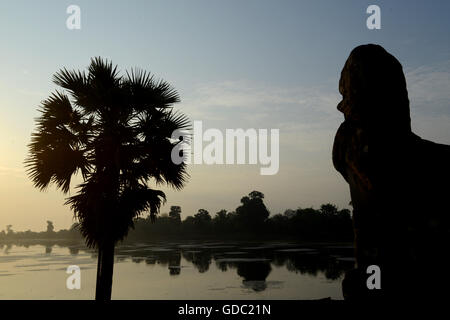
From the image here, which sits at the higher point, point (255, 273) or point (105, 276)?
point (105, 276)

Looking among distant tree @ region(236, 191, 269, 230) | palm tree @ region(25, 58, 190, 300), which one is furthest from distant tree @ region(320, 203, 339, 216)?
palm tree @ region(25, 58, 190, 300)

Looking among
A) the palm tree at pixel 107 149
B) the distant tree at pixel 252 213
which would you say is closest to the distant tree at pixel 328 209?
the distant tree at pixel 252 213

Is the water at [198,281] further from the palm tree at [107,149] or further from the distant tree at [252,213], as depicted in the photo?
the distant tree at [252,213]

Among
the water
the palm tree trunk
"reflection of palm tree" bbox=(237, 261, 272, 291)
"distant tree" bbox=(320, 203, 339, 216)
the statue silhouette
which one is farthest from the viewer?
"distant tree" bbox=(320, 203, 339, 216)

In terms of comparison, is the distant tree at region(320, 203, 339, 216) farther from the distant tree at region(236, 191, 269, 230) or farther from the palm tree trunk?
the palm tree trunk

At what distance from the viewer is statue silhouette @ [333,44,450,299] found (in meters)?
2.66

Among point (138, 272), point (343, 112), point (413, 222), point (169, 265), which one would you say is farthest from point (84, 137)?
point (169, 265)

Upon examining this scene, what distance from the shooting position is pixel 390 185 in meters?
2.78

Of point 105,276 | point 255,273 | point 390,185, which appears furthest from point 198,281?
point 390,185

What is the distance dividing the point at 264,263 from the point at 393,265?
116ft

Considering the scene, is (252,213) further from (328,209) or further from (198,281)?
(198,281)

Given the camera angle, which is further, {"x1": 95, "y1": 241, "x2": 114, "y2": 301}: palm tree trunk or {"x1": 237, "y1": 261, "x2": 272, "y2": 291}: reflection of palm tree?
{"x1": 237, "y1": 261, "x2": 272, "y2": 291}: reflection of palm tree

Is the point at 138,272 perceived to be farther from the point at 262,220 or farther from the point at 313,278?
the point at 262,220

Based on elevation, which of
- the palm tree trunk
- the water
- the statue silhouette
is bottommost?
the water
